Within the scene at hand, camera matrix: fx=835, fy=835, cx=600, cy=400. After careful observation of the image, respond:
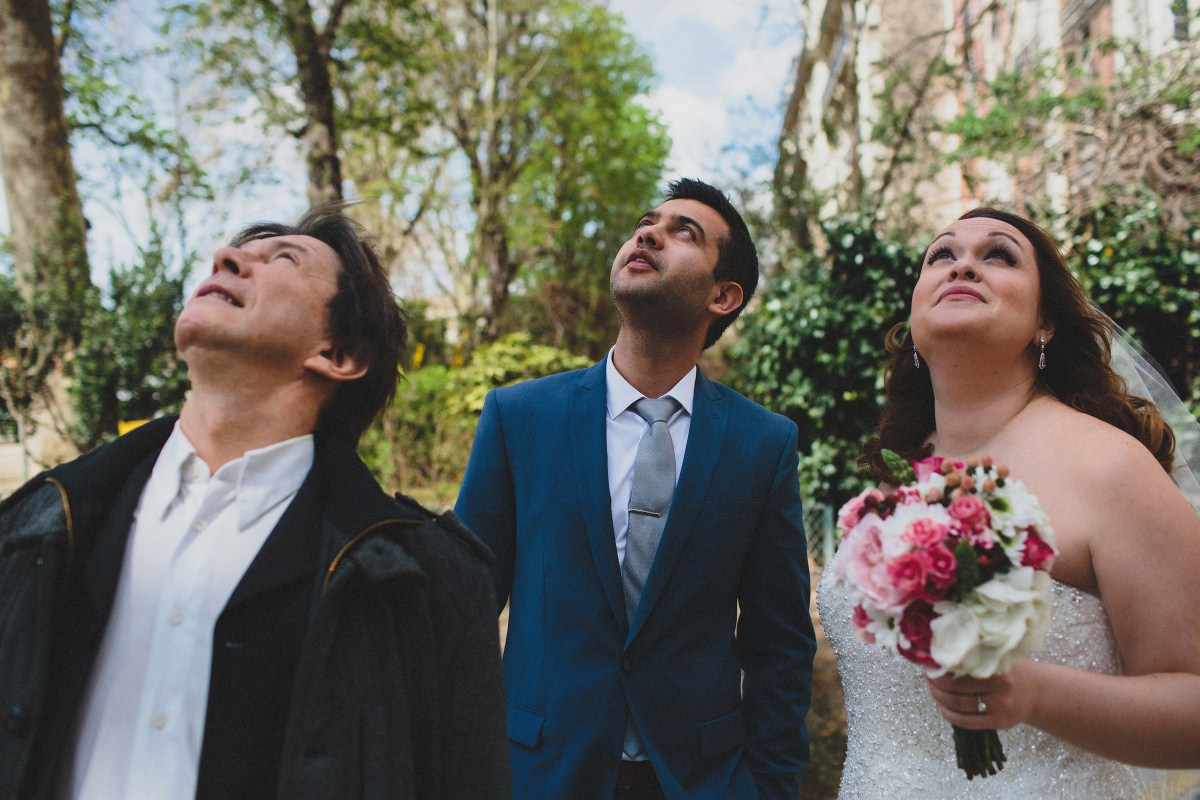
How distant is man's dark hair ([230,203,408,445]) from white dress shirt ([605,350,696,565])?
2.65 ft

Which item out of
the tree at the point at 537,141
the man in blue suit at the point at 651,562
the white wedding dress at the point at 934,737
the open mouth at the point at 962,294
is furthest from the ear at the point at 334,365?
the tree at the point at 537,141

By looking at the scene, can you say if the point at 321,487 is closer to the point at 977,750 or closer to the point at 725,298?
the point at 977,750

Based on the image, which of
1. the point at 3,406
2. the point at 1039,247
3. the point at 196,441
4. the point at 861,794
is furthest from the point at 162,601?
the point at 3,406

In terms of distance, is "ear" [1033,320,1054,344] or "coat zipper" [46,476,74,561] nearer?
"coat zipper" [46,476,74,561]

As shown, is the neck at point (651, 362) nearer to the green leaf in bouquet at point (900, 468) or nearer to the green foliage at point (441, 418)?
the green leaf in bouquet at point (900, 468)

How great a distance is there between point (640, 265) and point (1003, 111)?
24.2 ft

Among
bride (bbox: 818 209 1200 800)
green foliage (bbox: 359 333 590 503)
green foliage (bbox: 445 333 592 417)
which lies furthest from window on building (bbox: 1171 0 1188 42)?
green foliage (bbox: 445 333 592 417)

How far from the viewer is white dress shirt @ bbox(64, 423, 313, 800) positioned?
1535 millimetres

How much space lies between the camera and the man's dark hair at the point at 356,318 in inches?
75.8

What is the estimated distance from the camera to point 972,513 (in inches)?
61.2

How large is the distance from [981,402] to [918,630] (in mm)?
1097

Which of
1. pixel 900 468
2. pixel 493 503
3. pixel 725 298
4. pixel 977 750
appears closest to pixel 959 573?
pixel 900 468

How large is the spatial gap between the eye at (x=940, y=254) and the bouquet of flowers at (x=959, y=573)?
A: 99 centimetres

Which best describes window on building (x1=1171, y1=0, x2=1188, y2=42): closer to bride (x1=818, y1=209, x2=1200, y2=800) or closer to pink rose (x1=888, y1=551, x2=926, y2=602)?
bride (x1=818, y1=209, x2=1200, y2=800)
